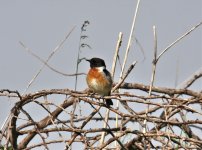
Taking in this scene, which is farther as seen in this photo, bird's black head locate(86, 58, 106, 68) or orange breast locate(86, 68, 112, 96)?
bird's black head locate(86, 58, 106, 68)

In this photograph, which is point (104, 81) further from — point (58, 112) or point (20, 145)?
point (20, 145)

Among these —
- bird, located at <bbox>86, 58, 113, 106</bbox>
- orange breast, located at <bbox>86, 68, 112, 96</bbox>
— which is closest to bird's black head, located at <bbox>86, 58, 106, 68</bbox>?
bird, located at <bbox>86, 58, 113, 106</bbox>

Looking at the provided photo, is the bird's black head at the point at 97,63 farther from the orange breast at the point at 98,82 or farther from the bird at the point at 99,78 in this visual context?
the orange breast at the point at 98,82

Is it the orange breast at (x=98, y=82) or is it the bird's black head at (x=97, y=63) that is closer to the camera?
the orange breast at (x=98, y=82)

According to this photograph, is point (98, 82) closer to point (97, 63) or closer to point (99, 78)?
point (99, 78)

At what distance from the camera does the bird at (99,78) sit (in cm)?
505

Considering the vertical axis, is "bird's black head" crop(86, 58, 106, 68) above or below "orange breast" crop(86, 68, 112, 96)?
above

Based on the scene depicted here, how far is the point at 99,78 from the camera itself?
5.20m

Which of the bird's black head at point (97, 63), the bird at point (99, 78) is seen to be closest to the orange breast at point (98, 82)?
the bird at point (99, 78)

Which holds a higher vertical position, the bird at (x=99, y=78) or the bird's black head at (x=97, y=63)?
the bird's black head at (x=97, y=63)

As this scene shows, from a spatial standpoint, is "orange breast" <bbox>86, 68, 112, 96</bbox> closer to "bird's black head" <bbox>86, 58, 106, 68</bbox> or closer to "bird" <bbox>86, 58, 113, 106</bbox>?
"bird" <bbox>86, 58, 113, 106</bbox>

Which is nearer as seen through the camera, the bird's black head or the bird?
the bird

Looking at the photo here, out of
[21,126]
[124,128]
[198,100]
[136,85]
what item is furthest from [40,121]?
[198,100]

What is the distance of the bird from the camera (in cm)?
505
